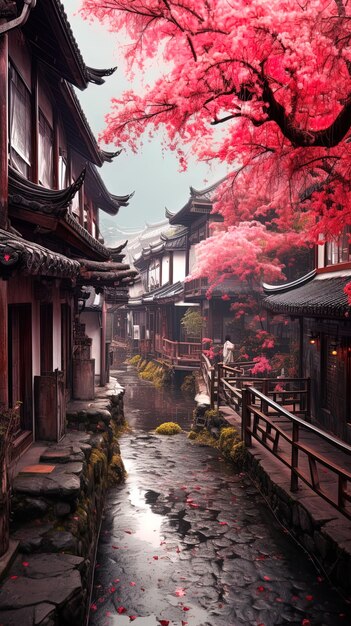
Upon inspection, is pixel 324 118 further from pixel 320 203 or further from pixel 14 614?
pixel 14 614

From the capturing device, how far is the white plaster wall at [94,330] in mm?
21078

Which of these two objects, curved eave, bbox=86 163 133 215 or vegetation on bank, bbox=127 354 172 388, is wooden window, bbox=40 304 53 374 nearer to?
curved eave, bbox=86 163 133 215

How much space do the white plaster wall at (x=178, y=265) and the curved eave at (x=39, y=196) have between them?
3102 centimetres

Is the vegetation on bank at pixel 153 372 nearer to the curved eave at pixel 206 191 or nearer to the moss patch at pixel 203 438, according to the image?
the curved eave at pixel 206 191

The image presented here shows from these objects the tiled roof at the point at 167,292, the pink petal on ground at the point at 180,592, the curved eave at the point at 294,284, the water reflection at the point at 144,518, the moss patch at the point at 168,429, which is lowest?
the moss patch at the point at 168,429

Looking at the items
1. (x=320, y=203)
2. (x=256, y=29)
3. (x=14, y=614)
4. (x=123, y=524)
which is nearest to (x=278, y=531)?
(x=123, y=524)

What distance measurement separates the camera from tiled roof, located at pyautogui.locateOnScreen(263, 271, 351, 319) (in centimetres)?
1033

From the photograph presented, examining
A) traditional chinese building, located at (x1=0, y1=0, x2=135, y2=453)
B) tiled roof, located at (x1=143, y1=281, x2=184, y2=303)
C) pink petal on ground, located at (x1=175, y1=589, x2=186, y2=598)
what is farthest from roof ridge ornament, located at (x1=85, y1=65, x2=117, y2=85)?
tiled roof, located at (x1=143, y1=281, x2=184, y2=303)

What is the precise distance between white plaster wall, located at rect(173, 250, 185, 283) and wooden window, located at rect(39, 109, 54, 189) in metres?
26.4

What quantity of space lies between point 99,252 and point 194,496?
6574 mm

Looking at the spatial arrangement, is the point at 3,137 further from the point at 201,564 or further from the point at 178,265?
the point at 178,265

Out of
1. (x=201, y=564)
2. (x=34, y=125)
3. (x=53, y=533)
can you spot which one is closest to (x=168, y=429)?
(x=201, y=564)

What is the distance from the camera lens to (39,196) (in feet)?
24.2

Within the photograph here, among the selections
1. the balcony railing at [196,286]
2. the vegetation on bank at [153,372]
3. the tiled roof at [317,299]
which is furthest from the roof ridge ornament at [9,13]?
the vegetation on bank at [153,372]
